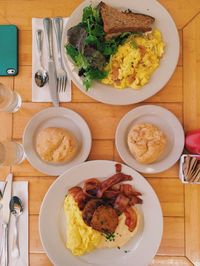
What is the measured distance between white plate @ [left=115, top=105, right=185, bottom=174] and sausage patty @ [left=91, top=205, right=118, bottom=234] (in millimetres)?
167

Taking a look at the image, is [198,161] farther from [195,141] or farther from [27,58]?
[27,58]

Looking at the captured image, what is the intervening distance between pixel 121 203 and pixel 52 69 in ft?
1.63

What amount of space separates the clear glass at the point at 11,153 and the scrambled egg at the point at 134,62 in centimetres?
36

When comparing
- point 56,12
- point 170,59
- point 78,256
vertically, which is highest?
point 56,12

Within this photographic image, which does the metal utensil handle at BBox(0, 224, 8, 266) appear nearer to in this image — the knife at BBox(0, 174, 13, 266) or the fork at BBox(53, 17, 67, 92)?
the knife at BBox(0, 174, 13, 266)

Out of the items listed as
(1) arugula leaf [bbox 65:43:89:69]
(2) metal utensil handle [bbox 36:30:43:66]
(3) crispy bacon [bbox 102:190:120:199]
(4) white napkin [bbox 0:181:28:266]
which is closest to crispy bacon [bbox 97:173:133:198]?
(3) crispy bacon [bbox 102:190:120:199]

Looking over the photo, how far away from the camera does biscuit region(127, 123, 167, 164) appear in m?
1.21

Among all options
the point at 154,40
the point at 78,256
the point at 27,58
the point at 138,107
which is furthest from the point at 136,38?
the point at 78,256

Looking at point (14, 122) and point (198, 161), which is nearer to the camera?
point (198, 161)

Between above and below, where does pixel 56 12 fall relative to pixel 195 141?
above

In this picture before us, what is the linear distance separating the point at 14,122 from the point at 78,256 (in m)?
0.49

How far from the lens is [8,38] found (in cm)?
132

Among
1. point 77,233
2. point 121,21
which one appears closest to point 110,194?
point 77,233

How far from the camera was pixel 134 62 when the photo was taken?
124 cm
